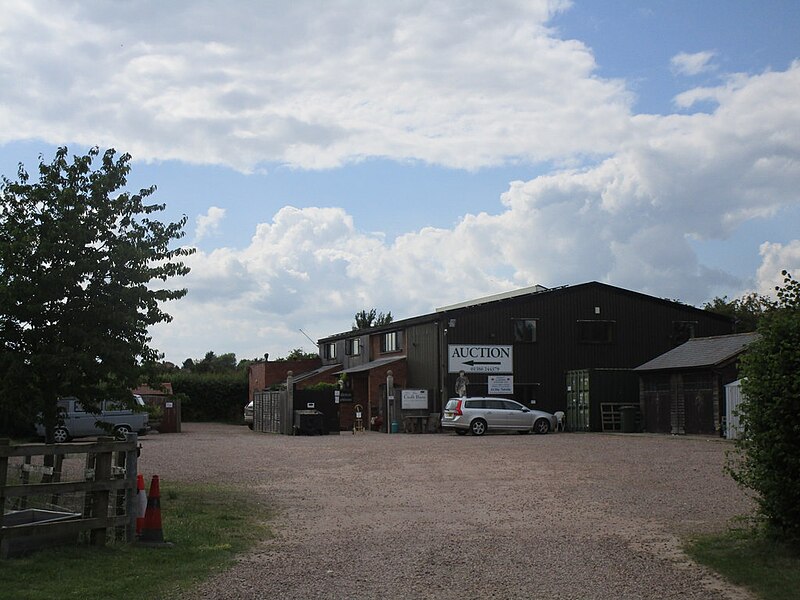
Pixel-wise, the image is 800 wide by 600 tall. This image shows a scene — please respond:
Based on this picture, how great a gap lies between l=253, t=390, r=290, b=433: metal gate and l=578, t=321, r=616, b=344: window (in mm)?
14103

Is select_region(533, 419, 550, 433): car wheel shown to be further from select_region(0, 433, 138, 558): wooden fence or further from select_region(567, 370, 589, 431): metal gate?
select_region(0, 433, 138, 558): wooden fence

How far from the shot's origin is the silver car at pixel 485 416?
35469 mm

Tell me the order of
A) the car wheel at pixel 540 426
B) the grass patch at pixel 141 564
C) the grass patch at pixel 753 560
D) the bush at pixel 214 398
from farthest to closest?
the bush at pixel 214 398
the car wheel at pixel 540 426
the grass patch at pixel 753 560
the grass patch at pixel 141 564

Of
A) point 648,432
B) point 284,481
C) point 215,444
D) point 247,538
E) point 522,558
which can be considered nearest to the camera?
point 522,558

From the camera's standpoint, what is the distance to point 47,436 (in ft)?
45.1

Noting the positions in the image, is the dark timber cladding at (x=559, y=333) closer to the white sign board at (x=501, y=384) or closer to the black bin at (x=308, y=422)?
the white sign board at (x=501, y=384)

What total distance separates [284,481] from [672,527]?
8.42m

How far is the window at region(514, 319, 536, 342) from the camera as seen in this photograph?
42.7 m

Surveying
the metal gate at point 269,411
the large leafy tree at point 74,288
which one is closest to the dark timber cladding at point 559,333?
the metal gate at point 269,411

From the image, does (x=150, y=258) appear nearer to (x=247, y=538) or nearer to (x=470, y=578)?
(x=247, y=538)

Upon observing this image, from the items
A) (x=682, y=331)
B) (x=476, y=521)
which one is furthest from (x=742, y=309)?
(x=476, y=521)

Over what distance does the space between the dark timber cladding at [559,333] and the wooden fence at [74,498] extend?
1242 inches

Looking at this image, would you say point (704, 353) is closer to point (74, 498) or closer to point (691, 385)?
point (691, 385)

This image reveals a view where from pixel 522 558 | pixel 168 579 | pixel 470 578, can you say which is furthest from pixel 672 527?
pixel 168 579
